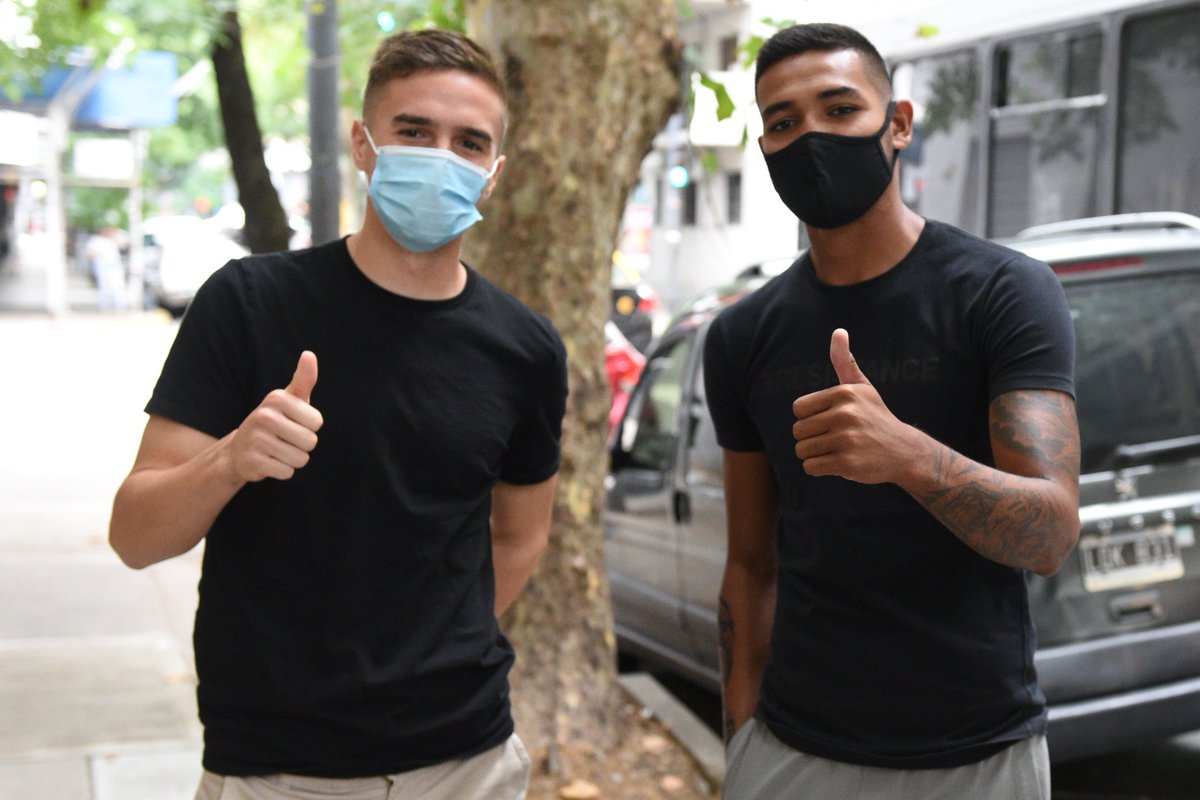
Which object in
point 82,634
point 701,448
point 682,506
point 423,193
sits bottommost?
point 82,634

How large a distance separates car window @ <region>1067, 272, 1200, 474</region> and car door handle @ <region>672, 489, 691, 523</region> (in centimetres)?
179

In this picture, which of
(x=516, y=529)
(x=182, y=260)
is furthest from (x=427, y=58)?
(x=182, y=260)

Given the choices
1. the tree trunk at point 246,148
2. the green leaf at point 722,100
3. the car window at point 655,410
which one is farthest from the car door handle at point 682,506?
the tree trunk at point 246,148

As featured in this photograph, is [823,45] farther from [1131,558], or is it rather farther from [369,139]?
[1131,558]

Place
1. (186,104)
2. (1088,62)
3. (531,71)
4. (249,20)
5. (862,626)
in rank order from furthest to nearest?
(186,104) < (249,20) < (1088,62) < (531,71) < (862,626)

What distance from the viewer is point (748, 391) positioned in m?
2.90

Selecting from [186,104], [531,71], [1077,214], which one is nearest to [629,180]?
[531,71]

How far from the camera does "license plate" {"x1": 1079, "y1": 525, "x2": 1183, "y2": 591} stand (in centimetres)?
477

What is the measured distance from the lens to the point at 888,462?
2.29 metres

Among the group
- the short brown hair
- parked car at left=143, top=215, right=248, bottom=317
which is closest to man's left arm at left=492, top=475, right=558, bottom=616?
the short brown hair

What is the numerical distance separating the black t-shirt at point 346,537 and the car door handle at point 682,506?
3.54m

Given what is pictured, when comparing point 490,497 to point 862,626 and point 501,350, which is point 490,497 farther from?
point 862,626

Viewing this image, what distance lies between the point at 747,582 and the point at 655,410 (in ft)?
13.0

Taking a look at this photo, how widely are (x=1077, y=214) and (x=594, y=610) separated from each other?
519 centimetres
